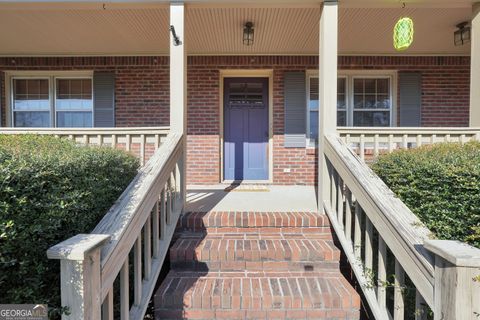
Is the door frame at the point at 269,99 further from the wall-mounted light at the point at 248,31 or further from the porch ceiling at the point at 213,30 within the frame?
the wall-mounted light at the point at 248,31

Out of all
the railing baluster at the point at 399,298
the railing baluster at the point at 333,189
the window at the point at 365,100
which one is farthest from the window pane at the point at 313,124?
the railing baluster at the point at 399,298

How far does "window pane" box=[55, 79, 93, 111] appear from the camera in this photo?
21.2 ft

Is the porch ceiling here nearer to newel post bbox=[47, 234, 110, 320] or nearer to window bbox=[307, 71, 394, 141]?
window bbox=[307, 71, 394, 141]

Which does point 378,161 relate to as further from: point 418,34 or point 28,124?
point 28,124

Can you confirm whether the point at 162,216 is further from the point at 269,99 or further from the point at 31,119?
the point at 31,119

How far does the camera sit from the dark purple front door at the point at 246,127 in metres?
6.35

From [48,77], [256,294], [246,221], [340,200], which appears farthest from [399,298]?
[48,77]

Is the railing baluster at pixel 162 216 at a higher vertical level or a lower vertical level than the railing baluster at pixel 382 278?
higher

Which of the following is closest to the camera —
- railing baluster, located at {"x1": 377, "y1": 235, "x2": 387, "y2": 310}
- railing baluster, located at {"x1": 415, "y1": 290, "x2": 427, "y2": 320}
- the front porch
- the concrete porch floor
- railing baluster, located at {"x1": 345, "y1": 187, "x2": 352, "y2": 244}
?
railing baluster, located at {"x1": 415, "y1": 290, "x2": 427, "y2": 320}

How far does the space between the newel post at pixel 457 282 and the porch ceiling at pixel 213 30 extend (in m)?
3.36

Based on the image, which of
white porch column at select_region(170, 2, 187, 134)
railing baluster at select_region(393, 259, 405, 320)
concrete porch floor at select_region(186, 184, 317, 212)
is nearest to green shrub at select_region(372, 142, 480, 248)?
railing baluster at select_region(393, 259, 405, 320)

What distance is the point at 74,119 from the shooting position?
6473mm

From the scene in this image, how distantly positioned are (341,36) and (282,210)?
129 inches

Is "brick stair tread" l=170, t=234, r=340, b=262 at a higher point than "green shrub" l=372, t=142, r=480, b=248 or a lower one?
lower
